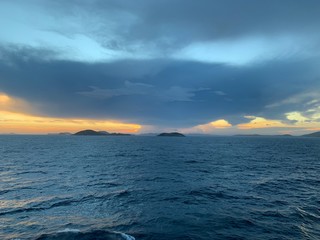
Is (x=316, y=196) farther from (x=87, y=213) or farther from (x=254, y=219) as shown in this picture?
(x=87, y=213)

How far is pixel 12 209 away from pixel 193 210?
2289 centimetres

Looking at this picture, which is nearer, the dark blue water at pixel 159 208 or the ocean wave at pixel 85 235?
the ocean wave at pixel 85 235

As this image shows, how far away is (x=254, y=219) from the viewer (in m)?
26.7

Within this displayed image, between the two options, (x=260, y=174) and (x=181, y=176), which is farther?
(x=260, y=174)

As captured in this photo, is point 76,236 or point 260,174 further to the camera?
point 260,174

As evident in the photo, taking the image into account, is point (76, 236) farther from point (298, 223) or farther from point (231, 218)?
point (298, 223)

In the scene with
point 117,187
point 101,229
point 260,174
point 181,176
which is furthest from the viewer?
point 260,174

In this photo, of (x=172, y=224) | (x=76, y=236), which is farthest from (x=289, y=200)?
(x=76, y=236)

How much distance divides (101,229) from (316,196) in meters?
33.0

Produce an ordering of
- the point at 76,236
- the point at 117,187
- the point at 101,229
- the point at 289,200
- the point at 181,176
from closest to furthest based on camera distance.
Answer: the point at 76,236, the point at 101,229, the point at 289,200, the point at 117,187, the point at 181,176

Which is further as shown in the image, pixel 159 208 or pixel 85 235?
pixel 159 208

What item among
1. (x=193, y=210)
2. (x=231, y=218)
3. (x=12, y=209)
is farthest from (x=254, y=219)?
(x=12, y=209)

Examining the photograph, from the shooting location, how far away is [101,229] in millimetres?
23516

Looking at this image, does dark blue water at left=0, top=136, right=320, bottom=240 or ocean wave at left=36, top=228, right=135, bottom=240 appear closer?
ocean wave at left=36, top=228, right=135, bottom=240
